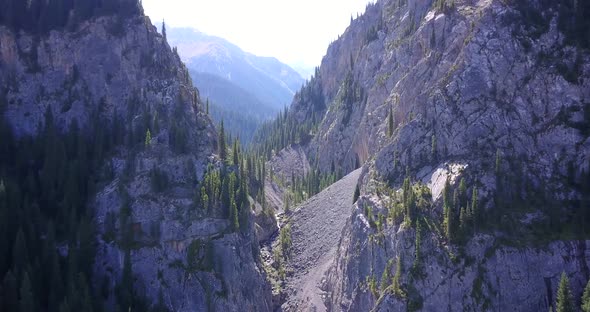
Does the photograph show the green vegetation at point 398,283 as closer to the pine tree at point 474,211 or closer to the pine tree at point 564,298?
the pine tree at point 474,211

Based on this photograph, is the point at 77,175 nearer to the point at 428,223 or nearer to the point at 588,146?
the point at 428,223

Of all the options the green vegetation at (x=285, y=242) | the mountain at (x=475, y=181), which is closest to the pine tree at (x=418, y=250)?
the mountain at (x=475, y=181)

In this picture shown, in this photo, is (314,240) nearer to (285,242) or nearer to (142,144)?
(285,242)

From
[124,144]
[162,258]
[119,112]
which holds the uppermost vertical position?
[119,112]

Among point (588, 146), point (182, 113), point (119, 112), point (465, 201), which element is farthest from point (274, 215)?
point (588, 146)

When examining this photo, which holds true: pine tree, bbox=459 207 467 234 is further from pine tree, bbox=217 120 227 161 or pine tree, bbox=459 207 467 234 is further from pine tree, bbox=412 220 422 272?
pine tree, bbox=217 120 227 161

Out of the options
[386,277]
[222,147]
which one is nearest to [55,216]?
[222,147]
